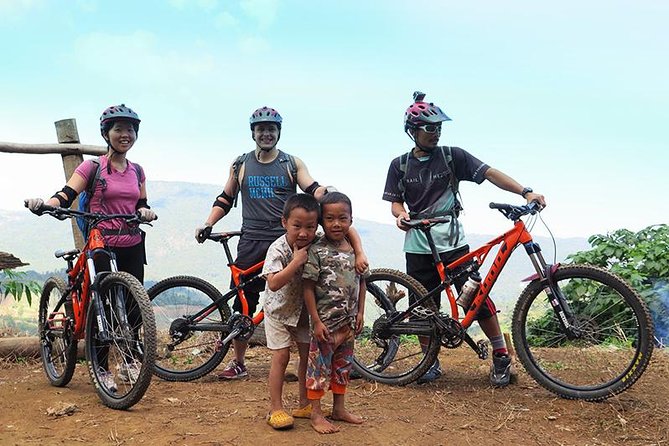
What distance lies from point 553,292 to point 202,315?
9.89 ft

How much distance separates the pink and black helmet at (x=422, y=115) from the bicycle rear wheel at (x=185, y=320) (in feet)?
7.40

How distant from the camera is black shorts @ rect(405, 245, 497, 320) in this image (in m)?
5.42

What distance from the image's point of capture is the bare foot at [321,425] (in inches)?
156

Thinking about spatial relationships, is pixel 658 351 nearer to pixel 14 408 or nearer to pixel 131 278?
pixel 131 278

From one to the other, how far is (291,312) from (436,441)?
1213 mm

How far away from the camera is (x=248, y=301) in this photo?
577 centimetres

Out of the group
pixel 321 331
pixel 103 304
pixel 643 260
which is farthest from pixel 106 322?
pixel 643 260

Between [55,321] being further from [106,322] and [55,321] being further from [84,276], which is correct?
[106,322]

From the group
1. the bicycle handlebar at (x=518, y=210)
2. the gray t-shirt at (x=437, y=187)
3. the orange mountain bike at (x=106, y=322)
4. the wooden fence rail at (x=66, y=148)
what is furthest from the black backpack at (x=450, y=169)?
the wooden fence rail at (x=66, y=148)

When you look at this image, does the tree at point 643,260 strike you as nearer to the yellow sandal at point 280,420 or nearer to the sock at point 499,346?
the sock at point 499,346

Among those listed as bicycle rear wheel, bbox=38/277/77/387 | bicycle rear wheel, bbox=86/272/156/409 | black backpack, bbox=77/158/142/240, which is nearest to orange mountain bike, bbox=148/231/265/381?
bicycle rear wheel, bbox=86/272/156/409

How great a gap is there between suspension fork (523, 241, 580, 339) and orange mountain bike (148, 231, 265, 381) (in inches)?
89.3

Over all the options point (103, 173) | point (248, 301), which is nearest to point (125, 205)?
point (103, 173)

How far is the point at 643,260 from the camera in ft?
30.0
